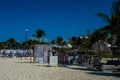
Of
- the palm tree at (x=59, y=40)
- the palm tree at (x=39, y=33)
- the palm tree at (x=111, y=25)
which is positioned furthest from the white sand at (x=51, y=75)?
the palm tree at (x=59, y=40)

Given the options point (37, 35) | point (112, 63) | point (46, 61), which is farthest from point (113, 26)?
point (37, 35)

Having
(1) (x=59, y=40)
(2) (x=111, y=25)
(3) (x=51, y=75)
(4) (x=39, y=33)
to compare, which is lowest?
(3) (x=51, y=75)

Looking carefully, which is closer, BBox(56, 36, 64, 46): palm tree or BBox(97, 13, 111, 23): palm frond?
BBox(97, 13, 111, 23): palm frond

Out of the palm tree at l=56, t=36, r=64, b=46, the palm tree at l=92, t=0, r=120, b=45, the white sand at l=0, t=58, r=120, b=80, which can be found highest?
the palm tree at l=56, t=36, r=64, b=46

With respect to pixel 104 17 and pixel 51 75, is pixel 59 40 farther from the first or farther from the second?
pixel 51 75

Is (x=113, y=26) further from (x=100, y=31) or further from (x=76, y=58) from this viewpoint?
(x=76, y=58)

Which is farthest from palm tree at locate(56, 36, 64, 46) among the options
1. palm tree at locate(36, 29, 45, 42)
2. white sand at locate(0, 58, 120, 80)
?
white sand at locate(0, 58, 120, 80)

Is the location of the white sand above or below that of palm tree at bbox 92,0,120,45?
below

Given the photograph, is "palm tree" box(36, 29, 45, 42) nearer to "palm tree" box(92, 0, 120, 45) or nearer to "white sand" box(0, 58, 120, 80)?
"palm tree" box(92, 0, 120, 45)

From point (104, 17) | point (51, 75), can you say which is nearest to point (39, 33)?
point (104, 17)

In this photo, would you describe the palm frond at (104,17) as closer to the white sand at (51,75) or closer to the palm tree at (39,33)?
the white sand at (51,75)

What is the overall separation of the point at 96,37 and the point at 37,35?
77.7m

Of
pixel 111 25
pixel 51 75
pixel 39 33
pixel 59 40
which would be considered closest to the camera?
pixel 51 75

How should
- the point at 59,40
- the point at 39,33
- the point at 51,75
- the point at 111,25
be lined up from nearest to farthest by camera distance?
the point at 51,75 → the point at 111,25 → the point at 39,33 → the point at 59,40
